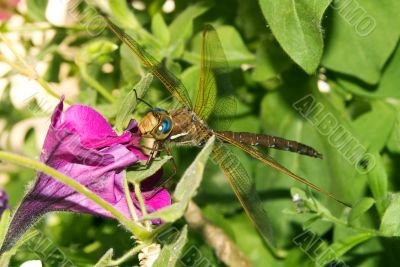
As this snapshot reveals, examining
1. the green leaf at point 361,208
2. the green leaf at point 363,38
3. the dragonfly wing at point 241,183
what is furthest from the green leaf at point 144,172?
the green leaf at point 363,38

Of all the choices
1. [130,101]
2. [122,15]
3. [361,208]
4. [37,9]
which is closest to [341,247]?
[361,208]

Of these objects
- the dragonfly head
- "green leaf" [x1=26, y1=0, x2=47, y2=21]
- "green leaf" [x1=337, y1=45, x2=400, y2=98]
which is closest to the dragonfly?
the dragonfly head

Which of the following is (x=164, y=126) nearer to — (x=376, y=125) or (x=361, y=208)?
(x=361, y=208)

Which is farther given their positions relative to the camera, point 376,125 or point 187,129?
point 376,125

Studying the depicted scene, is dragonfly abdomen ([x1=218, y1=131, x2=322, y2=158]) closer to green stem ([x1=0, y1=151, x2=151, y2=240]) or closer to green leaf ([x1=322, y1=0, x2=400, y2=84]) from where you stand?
green leaf ([x1=322, y1=0, x2=400, y2=84])

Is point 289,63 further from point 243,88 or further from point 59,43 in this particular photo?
point 59,43
